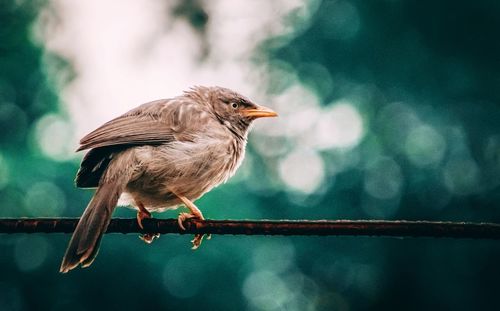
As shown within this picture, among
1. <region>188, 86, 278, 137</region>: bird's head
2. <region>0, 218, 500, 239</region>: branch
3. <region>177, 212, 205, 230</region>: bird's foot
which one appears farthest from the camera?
<region>188, 86, 278, 137</region>: bird's head

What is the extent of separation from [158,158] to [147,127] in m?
0.35

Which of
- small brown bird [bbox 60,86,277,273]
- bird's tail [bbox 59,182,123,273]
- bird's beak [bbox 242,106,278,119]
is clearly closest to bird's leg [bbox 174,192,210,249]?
small brown bird [bbox 60,86,277,273]

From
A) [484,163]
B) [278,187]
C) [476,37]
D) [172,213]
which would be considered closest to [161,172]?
[172,213]

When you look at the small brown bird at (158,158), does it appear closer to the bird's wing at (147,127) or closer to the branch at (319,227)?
the bird's wing at (147,127)

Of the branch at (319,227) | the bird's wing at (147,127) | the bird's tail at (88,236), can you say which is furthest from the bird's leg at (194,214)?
the branch at (319,227)

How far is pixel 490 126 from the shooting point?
1465cm

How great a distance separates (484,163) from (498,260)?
93.7 inches

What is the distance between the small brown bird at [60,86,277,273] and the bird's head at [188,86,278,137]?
0.31 m

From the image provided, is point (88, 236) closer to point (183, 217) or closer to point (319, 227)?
point (183, 217)

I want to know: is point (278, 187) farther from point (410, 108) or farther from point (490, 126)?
point (490, 126)

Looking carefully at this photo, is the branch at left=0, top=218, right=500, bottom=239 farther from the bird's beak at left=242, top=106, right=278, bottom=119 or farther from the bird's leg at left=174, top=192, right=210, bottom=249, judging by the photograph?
the bird's beak at left=242, top=106, right=278, bottom=119

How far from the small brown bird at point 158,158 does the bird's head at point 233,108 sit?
1.02 ft

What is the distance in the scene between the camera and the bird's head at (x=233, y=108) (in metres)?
6.07

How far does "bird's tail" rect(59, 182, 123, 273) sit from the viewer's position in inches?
140
